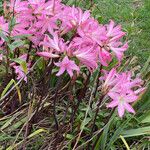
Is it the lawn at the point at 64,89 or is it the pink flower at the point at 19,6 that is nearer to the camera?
the lawn at the point at 64,89

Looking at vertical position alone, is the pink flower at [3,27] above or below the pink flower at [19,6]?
below

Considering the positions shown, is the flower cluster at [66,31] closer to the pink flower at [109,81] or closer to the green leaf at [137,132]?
the pink flower at [109,81]

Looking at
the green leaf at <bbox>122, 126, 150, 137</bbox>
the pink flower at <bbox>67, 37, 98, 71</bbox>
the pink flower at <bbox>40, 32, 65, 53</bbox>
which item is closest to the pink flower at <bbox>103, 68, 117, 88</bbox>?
the pink flower at <bbox>67, 37, 98, 71</bbox>

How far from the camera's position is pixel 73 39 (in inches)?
86.4

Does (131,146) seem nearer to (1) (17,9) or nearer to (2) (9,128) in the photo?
(2) (9,128)

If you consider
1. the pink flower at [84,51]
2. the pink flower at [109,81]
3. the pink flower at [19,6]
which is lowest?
the pink flower at [109,81]

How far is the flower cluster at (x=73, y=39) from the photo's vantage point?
2164 mm

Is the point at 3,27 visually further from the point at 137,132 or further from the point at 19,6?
the point at 137,132

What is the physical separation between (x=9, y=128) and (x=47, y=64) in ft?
1.57

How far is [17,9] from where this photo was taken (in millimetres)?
2426

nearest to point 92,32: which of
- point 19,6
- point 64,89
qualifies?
point 19,6

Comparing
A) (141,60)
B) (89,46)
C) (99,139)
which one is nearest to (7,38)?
(89,46)

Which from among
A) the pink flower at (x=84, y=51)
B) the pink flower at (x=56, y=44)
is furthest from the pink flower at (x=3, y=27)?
the pink flower at (x=84, y=51)

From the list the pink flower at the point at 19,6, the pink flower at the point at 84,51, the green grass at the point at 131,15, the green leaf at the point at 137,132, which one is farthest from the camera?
the green grass at the point at 131,15
